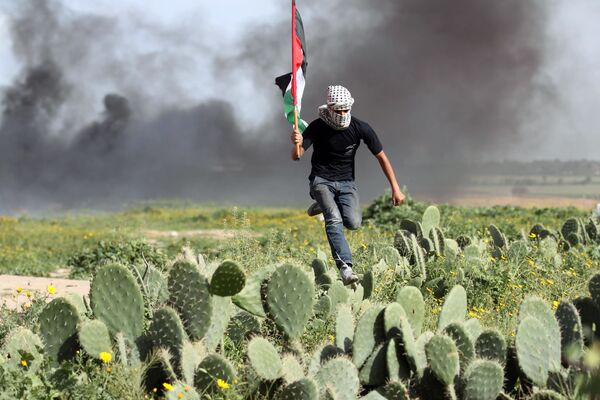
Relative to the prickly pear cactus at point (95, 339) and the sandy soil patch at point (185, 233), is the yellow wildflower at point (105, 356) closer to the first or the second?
the prickly pear cactus at point (95, 339)

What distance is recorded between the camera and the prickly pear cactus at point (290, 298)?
4.55 m

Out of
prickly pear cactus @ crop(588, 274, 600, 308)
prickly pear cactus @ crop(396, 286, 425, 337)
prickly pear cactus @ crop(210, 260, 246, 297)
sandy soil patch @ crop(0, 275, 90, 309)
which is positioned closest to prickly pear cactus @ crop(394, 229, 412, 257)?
sandy soil patch @ crop(0, 275, 90, 309)

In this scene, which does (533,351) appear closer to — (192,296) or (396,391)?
(396,391)

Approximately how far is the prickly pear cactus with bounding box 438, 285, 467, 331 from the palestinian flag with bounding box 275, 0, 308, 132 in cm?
261

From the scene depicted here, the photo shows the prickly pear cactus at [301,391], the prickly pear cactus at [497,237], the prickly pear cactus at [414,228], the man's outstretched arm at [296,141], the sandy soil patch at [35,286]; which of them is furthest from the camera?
the prickly pear cactus at [497,237]

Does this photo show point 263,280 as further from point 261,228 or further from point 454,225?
point 261,228

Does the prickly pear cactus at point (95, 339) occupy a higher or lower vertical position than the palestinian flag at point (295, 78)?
lower

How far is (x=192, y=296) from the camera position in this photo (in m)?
4.31

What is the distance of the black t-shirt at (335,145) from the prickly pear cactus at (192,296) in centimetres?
256

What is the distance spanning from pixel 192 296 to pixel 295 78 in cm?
306

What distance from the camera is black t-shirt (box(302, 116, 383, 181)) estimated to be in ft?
22.1

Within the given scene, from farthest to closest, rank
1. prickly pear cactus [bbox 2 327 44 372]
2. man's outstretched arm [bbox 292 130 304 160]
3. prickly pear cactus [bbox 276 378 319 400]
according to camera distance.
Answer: man's outstretched arm [bbox 292 130 304 160]
prickly pear cactus [bbox 2 327 44 372]
prickly pear cactus [bbox 276 378 319 400]

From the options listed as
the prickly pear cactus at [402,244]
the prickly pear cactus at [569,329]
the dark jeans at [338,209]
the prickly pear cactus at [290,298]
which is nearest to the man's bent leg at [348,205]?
the dark jeans at [338,209]

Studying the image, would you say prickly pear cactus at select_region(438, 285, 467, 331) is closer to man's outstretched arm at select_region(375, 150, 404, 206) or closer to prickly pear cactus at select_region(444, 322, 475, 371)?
prickly pear cactus at select_region(444, 322, 475, 371)
